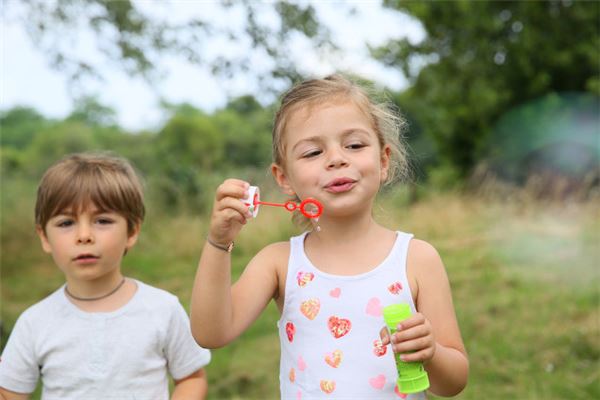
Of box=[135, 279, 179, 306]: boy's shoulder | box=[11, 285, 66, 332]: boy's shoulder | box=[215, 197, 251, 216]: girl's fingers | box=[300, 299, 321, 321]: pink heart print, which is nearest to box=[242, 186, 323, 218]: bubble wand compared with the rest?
box=[215, 197, 251, 216]: girl's fingers

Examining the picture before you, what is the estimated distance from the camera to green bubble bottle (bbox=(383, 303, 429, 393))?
1.81m

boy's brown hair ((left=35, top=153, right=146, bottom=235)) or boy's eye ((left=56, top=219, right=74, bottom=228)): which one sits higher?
boy's brown hair ((left=35, top=153, right=146, bottom=235))

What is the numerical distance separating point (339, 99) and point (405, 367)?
2.87ft

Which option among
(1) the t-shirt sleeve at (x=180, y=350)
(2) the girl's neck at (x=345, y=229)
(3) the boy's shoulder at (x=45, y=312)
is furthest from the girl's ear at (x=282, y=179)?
(3) the boy's shoulder at (x=45, y=312)

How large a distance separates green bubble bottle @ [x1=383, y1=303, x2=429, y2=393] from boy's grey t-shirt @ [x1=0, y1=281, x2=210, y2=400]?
3.19 ft

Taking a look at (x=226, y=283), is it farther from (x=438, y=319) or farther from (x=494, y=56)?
(x=494, y=56)

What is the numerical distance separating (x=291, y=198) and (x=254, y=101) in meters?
4.16

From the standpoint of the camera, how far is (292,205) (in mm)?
2170

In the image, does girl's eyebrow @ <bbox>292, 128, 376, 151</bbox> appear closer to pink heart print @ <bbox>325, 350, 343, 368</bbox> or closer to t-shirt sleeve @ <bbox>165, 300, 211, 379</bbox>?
pink heart print @ <bbox>325, 350, 343, 368</bbox>

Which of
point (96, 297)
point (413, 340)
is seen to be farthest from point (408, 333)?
point (96, 297)

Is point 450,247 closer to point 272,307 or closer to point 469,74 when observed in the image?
point 272,307

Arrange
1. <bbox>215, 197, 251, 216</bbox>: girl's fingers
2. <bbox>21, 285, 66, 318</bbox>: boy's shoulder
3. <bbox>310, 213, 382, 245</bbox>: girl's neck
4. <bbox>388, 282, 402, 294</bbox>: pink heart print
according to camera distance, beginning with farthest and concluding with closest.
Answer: <bbox>21, 285, 66, 318</bbox>: boy's shoulder
<bbox>310, 213, 382, 245</bbox>: girl's neck
<bbox>388, 282, 402, 294</bbox>: pink heart print
<bbox>215, 197, 251, 216</bbox>: girl's fingers

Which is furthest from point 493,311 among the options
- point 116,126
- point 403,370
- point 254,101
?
point 116,126

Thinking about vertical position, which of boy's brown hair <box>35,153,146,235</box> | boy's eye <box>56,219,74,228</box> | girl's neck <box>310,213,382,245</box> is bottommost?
girl's neck <box>310,213,382,245</box>
